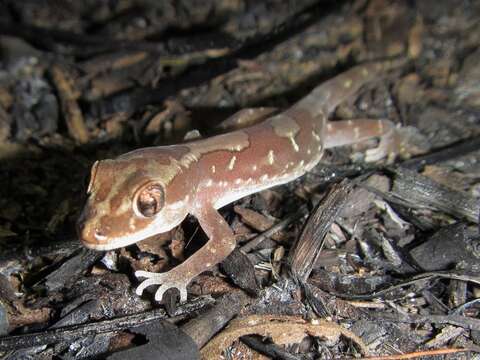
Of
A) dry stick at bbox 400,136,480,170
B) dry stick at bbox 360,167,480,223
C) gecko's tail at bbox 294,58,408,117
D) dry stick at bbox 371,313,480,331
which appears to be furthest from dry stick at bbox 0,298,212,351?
gecko's tail at bbox 294,58,408,117

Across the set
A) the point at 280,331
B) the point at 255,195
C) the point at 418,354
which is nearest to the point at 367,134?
the point at 255,195

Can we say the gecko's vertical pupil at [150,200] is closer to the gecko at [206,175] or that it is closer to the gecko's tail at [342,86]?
the gecko at [206,175]

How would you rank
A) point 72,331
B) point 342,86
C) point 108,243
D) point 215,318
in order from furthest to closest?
point 342,86 < point 108,243 < point 215,318 < point 72,331

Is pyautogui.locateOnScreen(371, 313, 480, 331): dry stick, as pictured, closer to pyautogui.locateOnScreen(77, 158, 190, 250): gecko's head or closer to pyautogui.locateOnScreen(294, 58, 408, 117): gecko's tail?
pyautogui.locateOnScreen(77, 158, 190, 250): gecko's head

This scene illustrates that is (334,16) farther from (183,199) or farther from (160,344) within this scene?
(160,344)

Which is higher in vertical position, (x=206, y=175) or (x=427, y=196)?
(x=206, y=175)

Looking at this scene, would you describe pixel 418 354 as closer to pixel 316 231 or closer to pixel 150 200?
pixel 316 231
